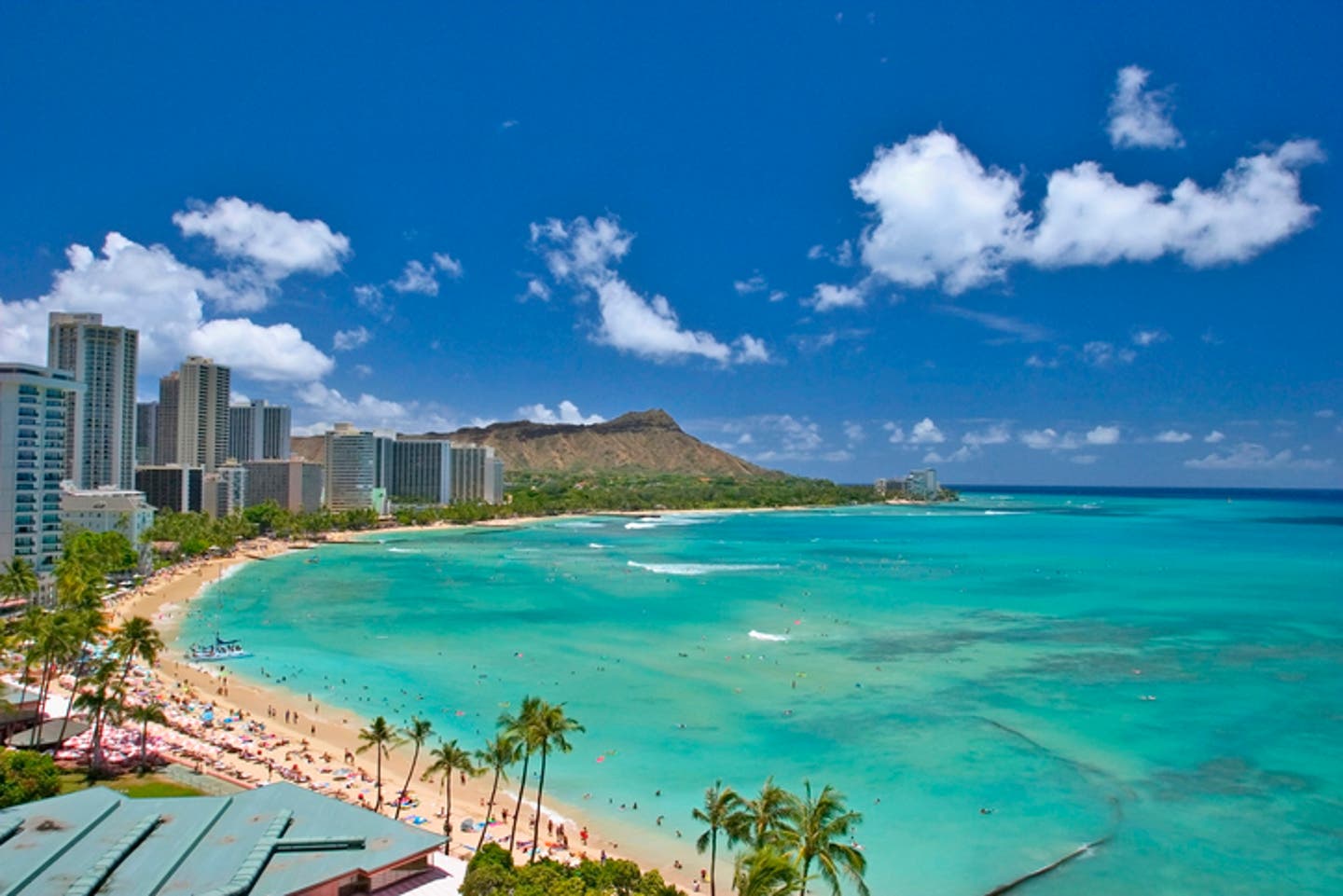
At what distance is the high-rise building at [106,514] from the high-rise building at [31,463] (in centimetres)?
1724

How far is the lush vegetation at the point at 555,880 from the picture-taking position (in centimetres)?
1747

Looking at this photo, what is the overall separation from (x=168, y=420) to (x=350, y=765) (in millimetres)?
160839

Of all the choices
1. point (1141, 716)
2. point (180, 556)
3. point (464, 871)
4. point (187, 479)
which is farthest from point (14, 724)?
point (187, 479)

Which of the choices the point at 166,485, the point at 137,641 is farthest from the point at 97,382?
the point at 137,641

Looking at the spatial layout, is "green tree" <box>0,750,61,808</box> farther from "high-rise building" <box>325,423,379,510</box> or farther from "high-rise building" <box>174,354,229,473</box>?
"high-rise building" <box>325,423,379,510</box>

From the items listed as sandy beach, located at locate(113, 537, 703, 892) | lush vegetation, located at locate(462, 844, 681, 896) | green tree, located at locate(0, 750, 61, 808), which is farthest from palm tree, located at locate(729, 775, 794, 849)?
green tree, located at locate(0, 750, 61, 808)

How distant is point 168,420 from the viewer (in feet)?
547

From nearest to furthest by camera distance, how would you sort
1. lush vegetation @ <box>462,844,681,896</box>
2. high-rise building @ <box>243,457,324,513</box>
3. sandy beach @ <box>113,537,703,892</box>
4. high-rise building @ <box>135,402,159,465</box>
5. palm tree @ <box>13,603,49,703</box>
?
lush vegetation @ <box>462,844,681,896</box> → sandy beach @ <box>113,537,703,892</box> → palm tree @ <box>13,603,49,703</box> → high-rise building @ <box>243,457,324,513</box> → high-rise building @ <box>135,402,159,465</box>

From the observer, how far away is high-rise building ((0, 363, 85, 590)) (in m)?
56.5

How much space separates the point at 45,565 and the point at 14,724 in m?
34.4

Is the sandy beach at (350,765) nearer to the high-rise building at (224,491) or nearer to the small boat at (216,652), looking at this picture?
the small boat at (216,652)

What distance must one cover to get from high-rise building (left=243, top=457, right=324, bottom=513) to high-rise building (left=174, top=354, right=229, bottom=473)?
26.7 ft

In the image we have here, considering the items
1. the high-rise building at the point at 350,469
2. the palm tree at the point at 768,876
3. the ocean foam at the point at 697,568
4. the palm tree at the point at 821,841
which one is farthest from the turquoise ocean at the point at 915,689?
the high-rise building at the point at 350,469

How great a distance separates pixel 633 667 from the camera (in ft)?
159
